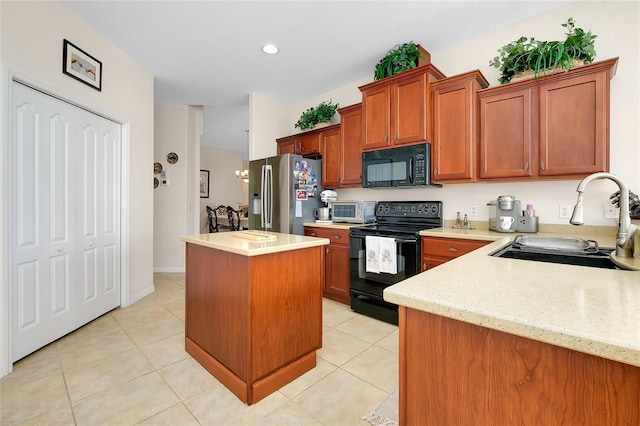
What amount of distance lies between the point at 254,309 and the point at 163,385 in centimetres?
80

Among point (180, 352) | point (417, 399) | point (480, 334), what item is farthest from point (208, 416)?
point (480, 334)

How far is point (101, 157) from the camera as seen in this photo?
2828 millimetres

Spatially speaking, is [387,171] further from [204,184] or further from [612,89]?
[204,184]

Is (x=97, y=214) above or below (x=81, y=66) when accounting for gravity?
below

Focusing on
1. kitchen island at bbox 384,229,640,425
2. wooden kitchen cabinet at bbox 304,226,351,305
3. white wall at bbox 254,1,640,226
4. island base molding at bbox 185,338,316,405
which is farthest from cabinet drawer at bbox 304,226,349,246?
kitchen island at bbox 384,229,640,425

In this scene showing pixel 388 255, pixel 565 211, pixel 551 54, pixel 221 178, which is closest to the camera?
pixel 551 54

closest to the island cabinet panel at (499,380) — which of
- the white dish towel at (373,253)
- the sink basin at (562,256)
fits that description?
the sink basin at (562,256)

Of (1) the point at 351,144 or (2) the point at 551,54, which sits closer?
(2) the point at 551,54

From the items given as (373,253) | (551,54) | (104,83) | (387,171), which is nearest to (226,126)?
(104,83)

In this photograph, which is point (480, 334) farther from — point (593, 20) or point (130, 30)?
point (130, 30)

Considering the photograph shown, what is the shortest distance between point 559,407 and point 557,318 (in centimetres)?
18

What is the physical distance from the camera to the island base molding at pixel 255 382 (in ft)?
5.42

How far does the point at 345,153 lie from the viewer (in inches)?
139

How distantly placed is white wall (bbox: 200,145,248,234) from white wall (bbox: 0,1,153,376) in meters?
4.95
